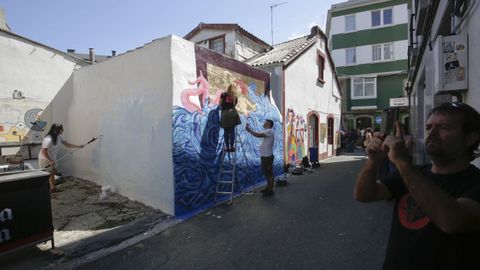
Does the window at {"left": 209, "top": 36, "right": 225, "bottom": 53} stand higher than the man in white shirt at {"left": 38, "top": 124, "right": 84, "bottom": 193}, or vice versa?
the window at {"left": 209, "top": 36, "right": 225, "bottom": 53}

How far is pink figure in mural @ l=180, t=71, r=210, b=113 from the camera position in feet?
19.1

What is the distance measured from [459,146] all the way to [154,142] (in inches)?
208

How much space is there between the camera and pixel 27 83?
8.60 m

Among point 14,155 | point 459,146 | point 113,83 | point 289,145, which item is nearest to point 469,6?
point 459,146

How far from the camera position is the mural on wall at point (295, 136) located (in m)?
11.0

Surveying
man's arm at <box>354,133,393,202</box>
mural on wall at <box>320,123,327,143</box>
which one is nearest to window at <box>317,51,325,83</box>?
mural on wall at <box>320,123,327,143</box>

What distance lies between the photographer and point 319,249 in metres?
4.01

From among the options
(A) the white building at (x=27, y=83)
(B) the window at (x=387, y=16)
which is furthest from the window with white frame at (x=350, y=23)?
(A) the white building at (x=27, y=83)

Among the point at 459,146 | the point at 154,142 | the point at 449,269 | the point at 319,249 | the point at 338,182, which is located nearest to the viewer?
the point at 449,269

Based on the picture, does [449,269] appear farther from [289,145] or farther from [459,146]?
[289,145]

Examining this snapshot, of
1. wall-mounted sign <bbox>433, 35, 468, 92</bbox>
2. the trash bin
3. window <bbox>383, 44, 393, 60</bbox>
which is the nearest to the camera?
wall-mounted sign <bbox>433, 35, 468, 92</bbox>

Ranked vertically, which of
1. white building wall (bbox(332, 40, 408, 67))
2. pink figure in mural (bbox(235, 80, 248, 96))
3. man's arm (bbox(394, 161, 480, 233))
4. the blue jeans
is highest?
white building wall (bbox(332, 40, 408, 67))

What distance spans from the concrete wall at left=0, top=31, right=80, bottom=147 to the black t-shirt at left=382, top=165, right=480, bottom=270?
10.1 metres

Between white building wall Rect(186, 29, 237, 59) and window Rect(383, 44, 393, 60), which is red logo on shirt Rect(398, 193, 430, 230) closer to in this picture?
white building wall Rect(186, 29, 237, 59)
